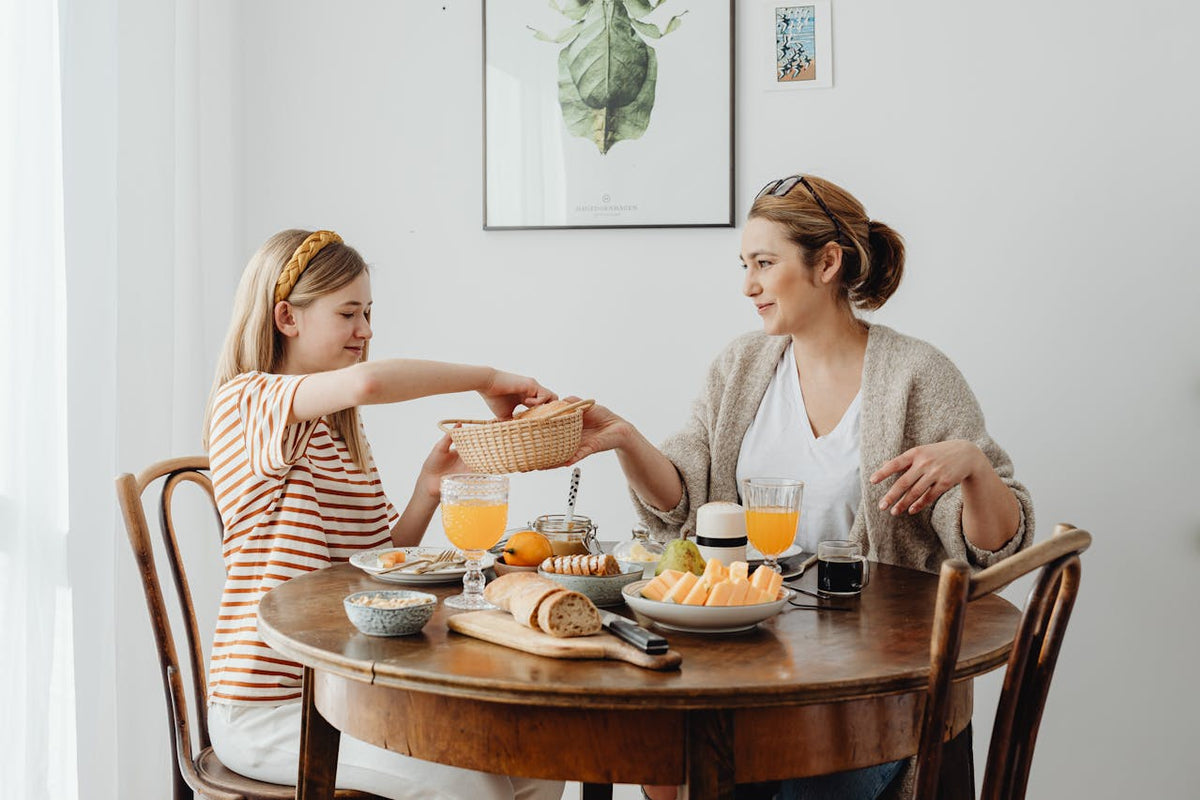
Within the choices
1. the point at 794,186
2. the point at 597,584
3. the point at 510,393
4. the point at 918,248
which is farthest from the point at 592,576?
the point at 918,248

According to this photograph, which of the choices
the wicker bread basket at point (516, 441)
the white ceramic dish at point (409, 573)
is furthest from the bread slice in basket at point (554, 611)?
the wicker bread basket at point (516, 441)

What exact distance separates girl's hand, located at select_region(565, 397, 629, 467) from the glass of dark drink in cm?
55

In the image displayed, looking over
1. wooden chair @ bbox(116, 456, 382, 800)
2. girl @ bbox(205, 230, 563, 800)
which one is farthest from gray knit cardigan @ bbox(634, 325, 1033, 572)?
wooden chair @ bbox(116, 456, 382, 800)

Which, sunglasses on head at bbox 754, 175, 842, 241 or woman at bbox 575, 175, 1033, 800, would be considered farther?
sunglasses on head at bbox 754, 175, 842, 241

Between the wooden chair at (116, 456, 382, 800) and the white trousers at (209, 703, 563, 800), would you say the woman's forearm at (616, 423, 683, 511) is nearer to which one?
the white trousers at (209, 703, 563, 800)

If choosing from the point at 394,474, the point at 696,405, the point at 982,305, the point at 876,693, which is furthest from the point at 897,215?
the point at 876,693

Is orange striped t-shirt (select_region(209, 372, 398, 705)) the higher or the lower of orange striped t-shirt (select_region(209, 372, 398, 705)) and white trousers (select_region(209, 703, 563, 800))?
the higher

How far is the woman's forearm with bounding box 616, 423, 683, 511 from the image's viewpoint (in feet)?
6.79

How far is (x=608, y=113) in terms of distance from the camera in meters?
2.68

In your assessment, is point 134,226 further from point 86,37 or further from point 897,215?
point 897,215

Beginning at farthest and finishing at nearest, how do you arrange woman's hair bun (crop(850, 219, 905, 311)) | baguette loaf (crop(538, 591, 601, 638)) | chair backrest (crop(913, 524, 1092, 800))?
woman's hair bun (crop(850, 219, 905, 311)) → baguette loaf (crop(538, 591, 601, 638)) → chair backrest (crop(913, 524, 1092, 800))

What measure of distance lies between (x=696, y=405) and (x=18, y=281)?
132 cm

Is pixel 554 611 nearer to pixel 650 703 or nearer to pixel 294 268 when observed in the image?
pixel 650 703

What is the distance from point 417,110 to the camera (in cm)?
277
